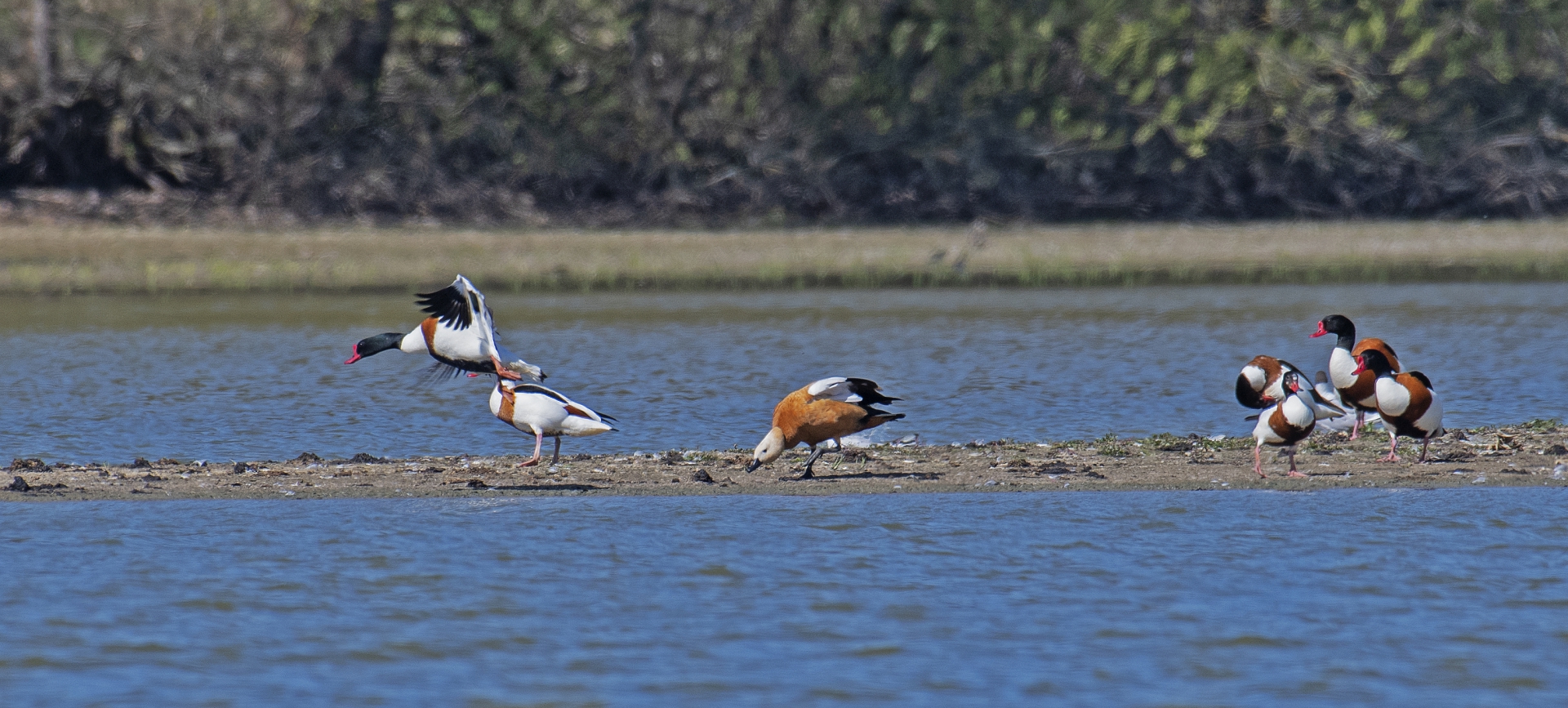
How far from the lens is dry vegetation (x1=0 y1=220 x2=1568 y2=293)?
2408 cm

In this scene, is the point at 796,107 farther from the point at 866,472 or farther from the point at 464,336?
the point at 866,472

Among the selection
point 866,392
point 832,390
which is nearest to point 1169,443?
point 866,392

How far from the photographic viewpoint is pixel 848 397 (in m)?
10.7

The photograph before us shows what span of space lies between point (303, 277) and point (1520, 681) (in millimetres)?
19953

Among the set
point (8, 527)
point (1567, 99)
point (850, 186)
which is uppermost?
point (1567, 99)

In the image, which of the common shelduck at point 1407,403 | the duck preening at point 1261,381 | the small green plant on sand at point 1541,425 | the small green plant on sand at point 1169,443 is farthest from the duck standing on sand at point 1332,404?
the small green plant on sand at point 1541,425

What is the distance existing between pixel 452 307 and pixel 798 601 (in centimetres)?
438

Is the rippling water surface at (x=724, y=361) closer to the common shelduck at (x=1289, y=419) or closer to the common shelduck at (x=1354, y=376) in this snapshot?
the common shelduck at (x=1354, y=376)

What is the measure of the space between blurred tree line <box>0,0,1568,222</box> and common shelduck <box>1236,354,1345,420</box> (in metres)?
16.2

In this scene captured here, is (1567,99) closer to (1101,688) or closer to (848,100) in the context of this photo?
(848,100)

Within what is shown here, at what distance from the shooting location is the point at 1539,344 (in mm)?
17984

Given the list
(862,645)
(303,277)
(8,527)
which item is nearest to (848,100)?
(303,277)

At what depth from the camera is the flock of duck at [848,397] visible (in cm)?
1052

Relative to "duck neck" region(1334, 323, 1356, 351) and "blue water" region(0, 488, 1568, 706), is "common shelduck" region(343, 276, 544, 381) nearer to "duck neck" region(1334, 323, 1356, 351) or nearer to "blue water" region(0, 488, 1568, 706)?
"blue water" region(0, 488, 1568, 706)
